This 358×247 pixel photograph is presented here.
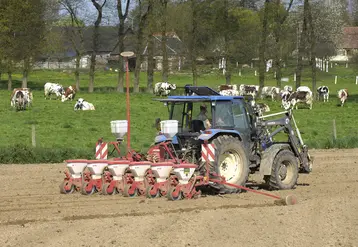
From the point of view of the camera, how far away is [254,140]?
54.5 ft

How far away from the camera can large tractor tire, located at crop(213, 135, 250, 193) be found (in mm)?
15430

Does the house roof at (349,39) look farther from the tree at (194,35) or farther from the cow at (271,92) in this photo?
the tree at (194,35)

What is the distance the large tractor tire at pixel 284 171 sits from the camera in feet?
54.2

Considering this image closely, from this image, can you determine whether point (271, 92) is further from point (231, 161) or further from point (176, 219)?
point (176, 219)

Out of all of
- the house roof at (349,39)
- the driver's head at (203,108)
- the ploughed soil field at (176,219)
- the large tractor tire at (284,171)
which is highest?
the house roof at (349,39)

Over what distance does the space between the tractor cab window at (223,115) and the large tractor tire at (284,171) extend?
4.42 feet

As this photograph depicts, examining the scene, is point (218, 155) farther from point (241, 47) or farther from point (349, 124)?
point (241, 47)

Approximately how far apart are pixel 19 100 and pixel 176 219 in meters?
29.5

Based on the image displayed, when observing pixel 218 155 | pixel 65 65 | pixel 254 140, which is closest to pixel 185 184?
pixel 218 155

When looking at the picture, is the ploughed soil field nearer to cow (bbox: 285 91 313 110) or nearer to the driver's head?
the driver's head

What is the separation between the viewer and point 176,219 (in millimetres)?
12688

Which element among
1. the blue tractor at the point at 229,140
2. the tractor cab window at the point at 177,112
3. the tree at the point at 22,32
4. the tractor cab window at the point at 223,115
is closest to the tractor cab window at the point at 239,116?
the blue tractor at the point at 229,140

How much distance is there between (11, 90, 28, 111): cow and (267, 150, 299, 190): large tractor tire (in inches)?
1021

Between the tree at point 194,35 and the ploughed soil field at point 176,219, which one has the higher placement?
the tree at point 194,35
